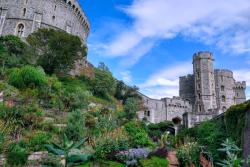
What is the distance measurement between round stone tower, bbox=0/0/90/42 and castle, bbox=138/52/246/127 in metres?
22.3

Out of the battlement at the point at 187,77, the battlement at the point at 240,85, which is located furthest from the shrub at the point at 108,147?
the battlement at the point at 240,85

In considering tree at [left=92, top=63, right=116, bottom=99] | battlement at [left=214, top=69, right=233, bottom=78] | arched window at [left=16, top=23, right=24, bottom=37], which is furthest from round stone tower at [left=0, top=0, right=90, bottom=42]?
battlement at [left=214, top=69, right=233, bottom=78]

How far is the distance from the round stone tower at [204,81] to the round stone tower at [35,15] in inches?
1139

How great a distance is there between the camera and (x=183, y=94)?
63.8 meters

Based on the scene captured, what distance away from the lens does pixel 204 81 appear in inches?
2339

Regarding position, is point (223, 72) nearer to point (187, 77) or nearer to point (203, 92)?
point (203, 92)

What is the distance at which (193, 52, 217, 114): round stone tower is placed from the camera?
58.3 meters

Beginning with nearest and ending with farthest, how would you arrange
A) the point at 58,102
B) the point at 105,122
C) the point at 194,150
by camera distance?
the point at 194,150 < the point at 105,122 < the point at 58,102

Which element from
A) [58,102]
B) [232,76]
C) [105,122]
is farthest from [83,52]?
[232,76]

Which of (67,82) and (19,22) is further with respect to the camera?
(19,22)

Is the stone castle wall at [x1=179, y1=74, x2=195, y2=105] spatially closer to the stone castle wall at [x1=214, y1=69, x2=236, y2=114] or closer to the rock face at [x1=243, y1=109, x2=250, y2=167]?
the stone castle wall at [x1=214, y1=69, x2=236, y2=114]

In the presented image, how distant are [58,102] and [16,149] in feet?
35.2

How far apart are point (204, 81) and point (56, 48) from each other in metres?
38.2

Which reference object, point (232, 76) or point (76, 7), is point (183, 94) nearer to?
point (232, 76)
